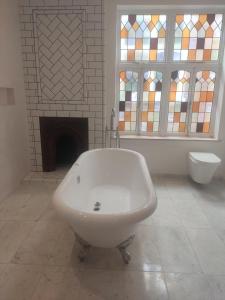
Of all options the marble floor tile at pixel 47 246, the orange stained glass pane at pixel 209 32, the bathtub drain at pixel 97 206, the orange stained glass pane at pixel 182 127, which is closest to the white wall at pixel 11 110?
the marble floor tile at pixel 47 246

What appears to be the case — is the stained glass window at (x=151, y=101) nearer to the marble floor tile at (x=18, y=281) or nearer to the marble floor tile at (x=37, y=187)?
the marble floor tile at (x=37, y=187)

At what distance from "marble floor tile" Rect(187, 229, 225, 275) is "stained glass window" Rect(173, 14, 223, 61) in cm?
258

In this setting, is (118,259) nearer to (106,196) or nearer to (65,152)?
(106,196)

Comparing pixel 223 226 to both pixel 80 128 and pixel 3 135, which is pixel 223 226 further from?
pixel 3 135

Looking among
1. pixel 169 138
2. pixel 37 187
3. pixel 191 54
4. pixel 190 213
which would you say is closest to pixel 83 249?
pixel 190 213

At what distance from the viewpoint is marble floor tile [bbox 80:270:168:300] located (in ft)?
4.98

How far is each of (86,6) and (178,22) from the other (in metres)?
1.38

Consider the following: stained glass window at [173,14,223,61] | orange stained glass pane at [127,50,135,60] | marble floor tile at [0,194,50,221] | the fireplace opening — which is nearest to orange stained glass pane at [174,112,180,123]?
stained glass window at [173,14,223,61]

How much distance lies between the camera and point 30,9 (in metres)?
3.09

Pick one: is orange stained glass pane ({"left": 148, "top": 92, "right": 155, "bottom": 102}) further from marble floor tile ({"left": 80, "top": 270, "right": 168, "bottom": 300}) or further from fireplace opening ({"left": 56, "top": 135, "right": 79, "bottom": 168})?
marble floor tile ({"left": 80, "top": 270, "right": 168, "bottom": 300})

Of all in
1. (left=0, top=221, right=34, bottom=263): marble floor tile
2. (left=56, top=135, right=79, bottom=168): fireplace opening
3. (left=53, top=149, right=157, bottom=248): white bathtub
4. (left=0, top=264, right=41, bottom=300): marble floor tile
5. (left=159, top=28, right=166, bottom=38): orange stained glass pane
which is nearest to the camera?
(left=53, top=149, right=157, bottom=248): white bathtub

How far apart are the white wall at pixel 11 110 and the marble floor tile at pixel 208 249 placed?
2.34m

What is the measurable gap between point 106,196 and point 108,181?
0.36 m

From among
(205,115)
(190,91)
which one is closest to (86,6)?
(190,91)
